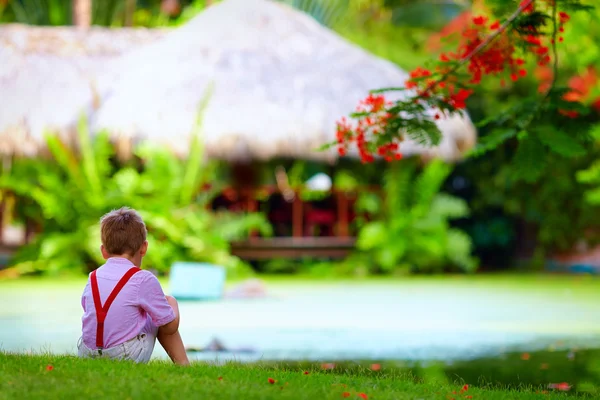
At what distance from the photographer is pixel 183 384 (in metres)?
3.67

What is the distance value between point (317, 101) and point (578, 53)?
3.39 m

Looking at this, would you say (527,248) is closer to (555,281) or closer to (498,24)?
(555,281)

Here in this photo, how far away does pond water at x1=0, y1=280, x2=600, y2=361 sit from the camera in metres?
6.67

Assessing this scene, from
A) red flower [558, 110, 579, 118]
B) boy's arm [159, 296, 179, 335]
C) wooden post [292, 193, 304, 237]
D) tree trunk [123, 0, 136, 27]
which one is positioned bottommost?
boy's arm [159, 296, 179, 335]

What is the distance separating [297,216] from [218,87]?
2.31 meters

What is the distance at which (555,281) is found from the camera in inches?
530

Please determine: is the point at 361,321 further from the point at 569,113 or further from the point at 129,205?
the point at 129,205

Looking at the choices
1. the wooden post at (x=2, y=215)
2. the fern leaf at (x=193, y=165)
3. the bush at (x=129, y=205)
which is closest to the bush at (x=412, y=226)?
the bush at (x=129, y=205)

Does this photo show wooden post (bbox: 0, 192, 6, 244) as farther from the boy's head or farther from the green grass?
the boy's head

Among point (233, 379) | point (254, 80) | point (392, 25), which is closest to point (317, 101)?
point (254, 80)

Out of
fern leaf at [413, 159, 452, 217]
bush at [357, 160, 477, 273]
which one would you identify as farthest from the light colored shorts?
fern leaf at [413, 159, 452, 217]

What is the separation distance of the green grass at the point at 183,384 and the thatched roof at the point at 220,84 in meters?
9.10

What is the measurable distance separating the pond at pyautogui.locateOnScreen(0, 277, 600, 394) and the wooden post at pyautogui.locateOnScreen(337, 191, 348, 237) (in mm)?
2780

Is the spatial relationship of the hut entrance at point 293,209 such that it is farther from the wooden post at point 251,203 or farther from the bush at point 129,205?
the bush at point 129,205
